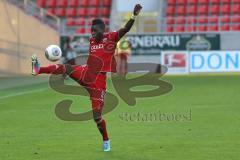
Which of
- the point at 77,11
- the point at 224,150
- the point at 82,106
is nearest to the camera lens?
the point at 224,150

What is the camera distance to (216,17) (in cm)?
4238

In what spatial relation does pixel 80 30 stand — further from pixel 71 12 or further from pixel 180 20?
pixel 180 20

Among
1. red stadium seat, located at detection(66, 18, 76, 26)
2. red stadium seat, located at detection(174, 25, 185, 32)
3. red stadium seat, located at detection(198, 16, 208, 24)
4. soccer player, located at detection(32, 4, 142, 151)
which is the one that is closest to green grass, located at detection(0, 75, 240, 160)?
soccer player, located at detection(32, 4, 142, 151)

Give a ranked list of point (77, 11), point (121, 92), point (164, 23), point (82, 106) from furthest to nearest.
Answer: point (77, 11), point (164, 23), point (121, 92), point (82, 106)

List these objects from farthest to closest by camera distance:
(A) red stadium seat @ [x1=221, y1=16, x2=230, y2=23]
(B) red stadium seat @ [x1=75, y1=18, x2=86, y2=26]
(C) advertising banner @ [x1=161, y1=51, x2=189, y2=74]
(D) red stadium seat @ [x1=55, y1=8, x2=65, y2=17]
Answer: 1. (D) red stadium seat @ [x1=55, y1=8, x2=65, y2=17]
2. (B) red stadium seat @ [x1=75, y1=18, x2=86, y2=26]
3. (A) red stadium seat @ [x1=221, y1=16, x2=230, y2=23]
4. (C) advertising banner @ [x1=161, y1=51, x2=189, y2=74]

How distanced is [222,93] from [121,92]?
3381 millimetres

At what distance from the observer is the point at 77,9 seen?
46.1 m

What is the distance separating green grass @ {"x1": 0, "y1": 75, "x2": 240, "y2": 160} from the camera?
10000mm

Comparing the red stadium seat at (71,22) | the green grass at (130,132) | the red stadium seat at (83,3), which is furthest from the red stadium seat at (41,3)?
the green grass at (130,132)

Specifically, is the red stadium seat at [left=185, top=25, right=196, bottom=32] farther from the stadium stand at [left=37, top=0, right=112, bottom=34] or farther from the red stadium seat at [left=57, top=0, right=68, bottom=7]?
the red stadium seat at [left=57, top=0, right=68, bottom=7]

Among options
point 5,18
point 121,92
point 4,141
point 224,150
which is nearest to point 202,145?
point 224,150

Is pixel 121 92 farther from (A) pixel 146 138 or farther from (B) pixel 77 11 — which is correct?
(B) pixel 77 11

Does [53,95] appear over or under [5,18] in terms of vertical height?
under

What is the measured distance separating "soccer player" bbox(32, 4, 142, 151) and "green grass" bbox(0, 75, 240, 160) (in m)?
0.64
